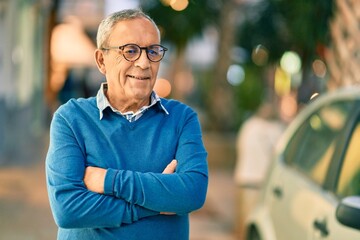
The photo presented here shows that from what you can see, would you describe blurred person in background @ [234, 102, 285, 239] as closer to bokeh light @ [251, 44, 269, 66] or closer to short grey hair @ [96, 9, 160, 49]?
short grey hair @ [96, 9, 160, 49]

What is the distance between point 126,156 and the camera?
2.76 m

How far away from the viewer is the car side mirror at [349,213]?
10.8 ft

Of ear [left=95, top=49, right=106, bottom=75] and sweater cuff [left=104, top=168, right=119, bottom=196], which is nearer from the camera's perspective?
sweater cuff [left=104, top=168, right=119, bottom=196]

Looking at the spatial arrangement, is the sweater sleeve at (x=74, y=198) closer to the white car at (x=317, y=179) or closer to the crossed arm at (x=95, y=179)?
the crossed arm at (x=95, y=179)

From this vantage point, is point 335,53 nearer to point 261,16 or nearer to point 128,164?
point 128,164

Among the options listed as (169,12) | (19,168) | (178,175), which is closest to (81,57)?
(169,12)

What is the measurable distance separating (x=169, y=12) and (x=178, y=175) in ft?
53.9

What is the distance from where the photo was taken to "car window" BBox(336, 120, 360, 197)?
3929mm

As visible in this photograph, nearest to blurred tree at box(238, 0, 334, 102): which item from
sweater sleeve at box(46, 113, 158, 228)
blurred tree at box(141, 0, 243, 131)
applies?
blurred tree at box(141, 0, 243, 131)

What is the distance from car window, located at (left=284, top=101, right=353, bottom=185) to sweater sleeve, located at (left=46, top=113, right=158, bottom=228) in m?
1.72

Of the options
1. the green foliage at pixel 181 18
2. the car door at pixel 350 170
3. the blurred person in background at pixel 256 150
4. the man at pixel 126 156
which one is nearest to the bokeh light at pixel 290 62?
the green foliage at pixel 181 18

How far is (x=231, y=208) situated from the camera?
1191 centimetres

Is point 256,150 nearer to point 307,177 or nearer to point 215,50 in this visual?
point 307,177

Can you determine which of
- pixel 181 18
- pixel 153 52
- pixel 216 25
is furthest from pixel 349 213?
pixel 216 25
